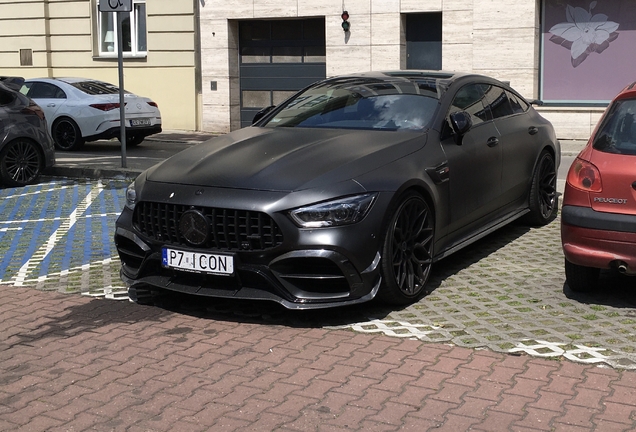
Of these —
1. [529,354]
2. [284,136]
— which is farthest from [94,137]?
[529,354]

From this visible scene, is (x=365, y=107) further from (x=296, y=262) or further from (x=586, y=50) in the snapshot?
(x=586, y=50)

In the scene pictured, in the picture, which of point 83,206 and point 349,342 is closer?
point 349,342

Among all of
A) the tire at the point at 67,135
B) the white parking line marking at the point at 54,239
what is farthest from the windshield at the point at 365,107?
the tire at the point at 67,135

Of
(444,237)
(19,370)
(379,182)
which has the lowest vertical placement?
(19,370)

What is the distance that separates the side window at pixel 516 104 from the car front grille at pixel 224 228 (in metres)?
3.69

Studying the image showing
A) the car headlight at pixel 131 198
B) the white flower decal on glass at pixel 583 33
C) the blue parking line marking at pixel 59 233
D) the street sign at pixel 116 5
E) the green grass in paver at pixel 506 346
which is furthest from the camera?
the white flower decal on glass at pixel 583 33

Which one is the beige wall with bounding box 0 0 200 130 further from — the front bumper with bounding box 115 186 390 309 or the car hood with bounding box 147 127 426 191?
the front bumper with bounding box 115 186 390 309

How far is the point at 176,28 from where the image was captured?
21578mm

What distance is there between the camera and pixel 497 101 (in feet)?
27.6

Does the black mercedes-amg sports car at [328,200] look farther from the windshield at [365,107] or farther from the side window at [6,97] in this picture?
the side window at [6,97]

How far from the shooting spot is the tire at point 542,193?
345 inches

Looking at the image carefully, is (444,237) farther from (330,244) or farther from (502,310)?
(330,244)

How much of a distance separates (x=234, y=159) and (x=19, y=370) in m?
2.06

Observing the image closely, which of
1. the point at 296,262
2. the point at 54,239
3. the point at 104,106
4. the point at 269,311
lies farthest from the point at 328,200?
the point at 104,106
